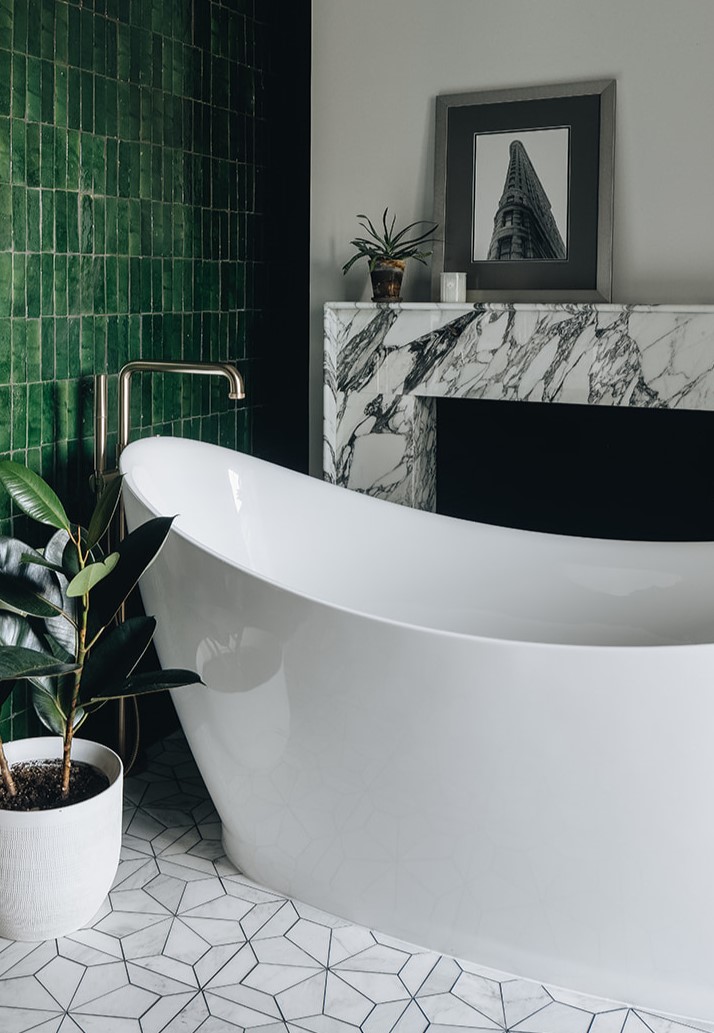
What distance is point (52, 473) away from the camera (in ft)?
8.02

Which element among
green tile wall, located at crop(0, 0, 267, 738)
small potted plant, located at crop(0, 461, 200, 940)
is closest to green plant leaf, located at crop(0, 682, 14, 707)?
small potted plant, located at crop(0, 461, 200, 940)

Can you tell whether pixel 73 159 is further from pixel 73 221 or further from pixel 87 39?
pixel 87 39

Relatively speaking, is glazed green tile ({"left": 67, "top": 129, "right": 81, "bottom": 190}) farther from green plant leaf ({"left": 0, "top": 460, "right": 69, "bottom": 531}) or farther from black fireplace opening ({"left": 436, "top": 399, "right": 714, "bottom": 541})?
black fireplace opening ({"left": 436, "top": 399, "right": 714, "bottom": 541})

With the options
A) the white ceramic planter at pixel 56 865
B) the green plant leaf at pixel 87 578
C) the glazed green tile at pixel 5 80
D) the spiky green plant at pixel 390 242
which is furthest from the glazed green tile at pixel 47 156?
the white ceramic planter at pixel 56 865

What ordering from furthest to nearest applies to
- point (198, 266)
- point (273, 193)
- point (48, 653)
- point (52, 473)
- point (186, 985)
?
point (273, 193), point (198, 266), point (52, 473), point (48, 653), point (186, 985)

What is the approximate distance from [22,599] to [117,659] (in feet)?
0.64

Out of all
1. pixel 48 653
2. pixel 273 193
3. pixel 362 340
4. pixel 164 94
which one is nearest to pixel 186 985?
pixel 48 653

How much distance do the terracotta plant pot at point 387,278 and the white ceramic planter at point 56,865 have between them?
1531 mm

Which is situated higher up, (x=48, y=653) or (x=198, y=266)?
(x=198, y=266)

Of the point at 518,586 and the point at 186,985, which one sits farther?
the point at 518,586

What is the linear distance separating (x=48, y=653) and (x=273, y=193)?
70.2 inches

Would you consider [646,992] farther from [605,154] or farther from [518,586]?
[605,154]

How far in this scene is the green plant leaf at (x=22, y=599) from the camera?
1.90 metres

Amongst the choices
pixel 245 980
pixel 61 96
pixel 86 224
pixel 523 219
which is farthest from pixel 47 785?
pixel 523 219
